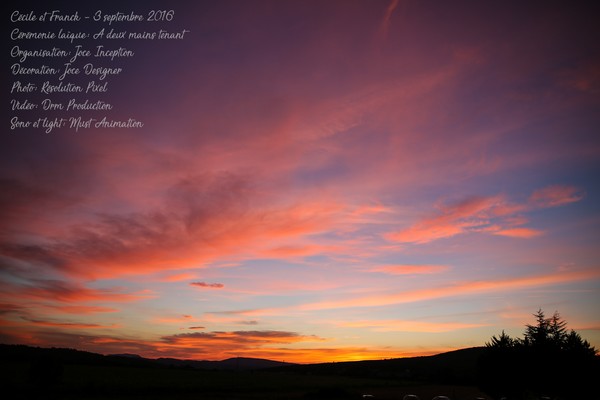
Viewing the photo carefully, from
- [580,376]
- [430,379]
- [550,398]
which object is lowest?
[430,379]

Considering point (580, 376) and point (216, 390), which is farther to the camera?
point (216, 390)

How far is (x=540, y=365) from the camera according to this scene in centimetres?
6203

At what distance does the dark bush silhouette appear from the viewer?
5909 centimetres

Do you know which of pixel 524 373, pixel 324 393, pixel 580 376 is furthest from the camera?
pixel 324 393

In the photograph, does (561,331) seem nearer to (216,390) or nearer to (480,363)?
(480,363)

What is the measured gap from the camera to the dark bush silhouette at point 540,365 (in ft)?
194

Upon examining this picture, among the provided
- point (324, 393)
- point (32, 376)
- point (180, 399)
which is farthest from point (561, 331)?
point (32, 376)

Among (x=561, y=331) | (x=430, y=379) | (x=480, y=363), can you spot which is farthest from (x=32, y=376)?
(x=430, y=379)

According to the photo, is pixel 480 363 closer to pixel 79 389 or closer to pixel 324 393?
pixel 324 393

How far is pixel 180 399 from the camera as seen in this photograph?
65562 millimetres

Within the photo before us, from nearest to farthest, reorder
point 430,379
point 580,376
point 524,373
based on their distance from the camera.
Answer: point 580,376 < point 524,373 < point 430,379

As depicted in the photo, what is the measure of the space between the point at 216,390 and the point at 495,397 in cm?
5260

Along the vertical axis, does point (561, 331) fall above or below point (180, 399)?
above

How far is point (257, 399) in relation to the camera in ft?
235
